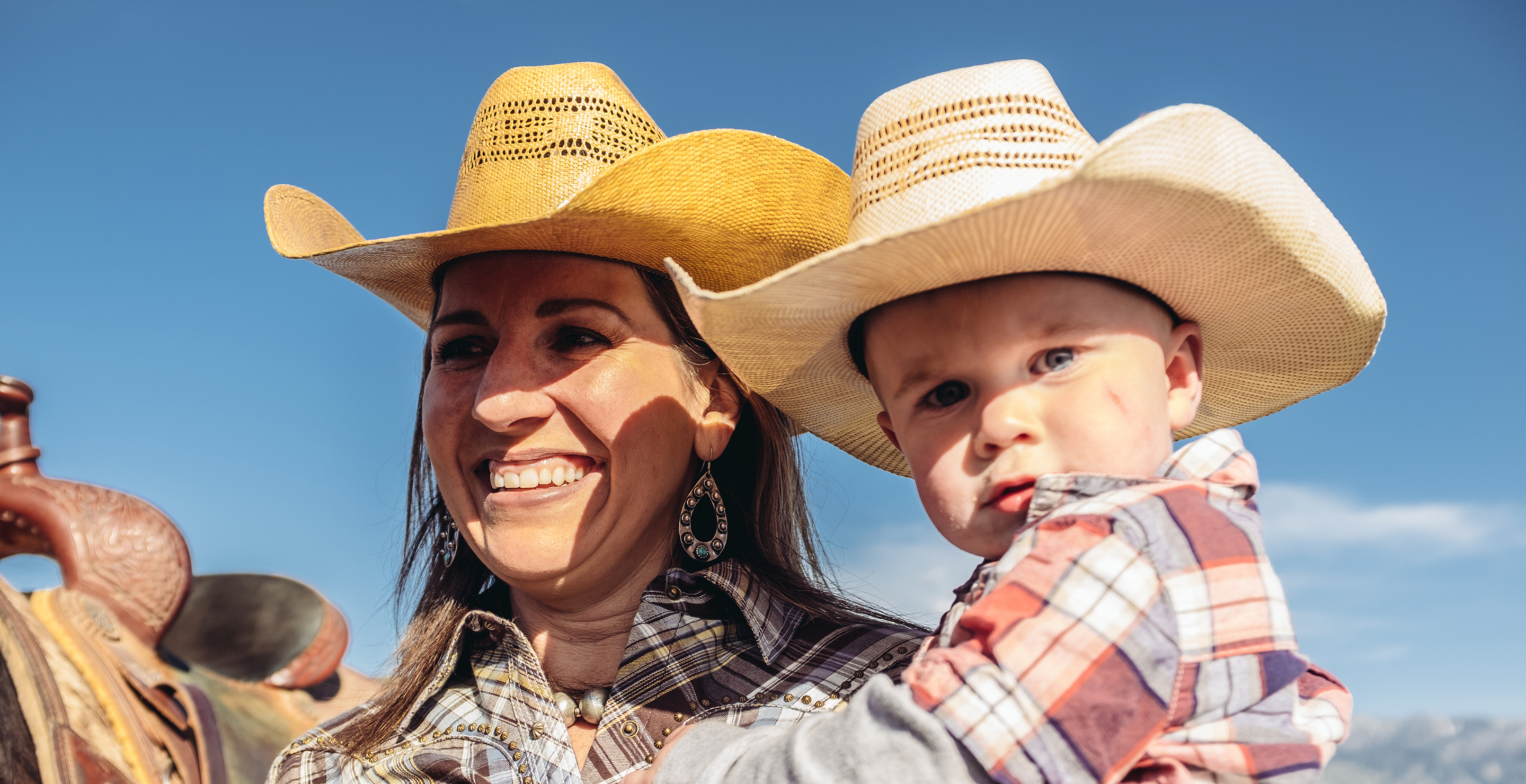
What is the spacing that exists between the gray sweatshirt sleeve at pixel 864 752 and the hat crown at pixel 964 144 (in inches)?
26.9

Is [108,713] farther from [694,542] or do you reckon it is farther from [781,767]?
[781,767]

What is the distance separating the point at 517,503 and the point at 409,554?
69 centimetres

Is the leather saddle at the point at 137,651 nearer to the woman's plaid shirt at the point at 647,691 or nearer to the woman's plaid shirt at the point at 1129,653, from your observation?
the woman's plaid shirt at the point at 647,691

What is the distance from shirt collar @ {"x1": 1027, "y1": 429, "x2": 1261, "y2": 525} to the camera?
1.36m

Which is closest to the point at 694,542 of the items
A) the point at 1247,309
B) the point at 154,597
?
the point at 1247,309

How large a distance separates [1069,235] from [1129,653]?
1.84ft

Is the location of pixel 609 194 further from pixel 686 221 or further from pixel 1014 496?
pixel 1014 496

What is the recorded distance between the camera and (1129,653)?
1.16m

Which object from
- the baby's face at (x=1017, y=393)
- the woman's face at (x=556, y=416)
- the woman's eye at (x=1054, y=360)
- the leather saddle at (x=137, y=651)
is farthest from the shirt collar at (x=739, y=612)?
the leather saddle at (x=137, y=651)

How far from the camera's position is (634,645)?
2195 millimetres

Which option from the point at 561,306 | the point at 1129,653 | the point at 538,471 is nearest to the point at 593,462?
the point at 538,471

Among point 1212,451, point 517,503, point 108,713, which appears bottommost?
point 108,713

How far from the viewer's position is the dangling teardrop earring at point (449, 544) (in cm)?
261

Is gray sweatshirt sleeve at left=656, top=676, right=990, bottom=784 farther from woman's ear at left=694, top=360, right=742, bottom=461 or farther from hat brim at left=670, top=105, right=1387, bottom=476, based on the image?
woman's ear at left=694, top=360, right=742, bottom=461
